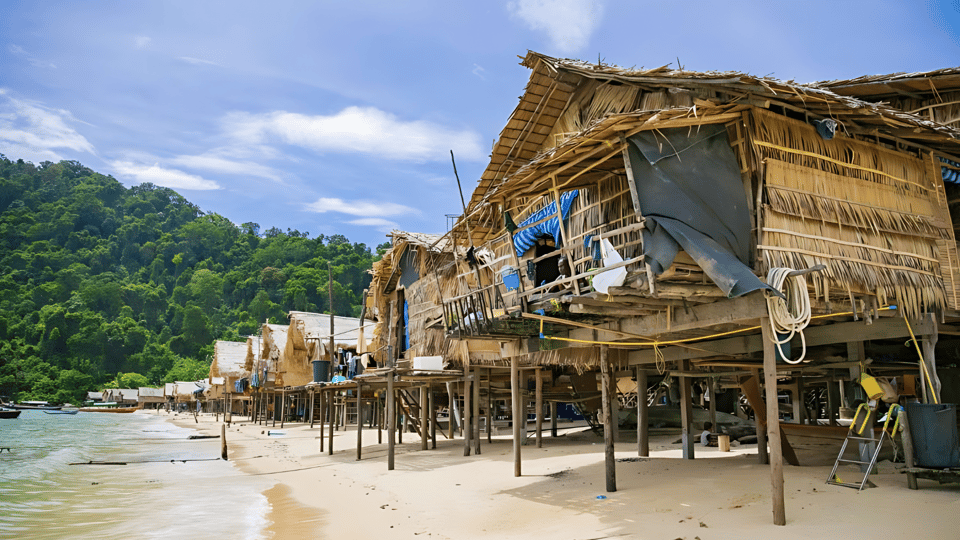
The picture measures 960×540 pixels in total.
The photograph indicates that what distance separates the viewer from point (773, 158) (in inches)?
304

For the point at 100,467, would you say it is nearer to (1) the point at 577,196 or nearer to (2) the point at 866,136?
(1) the point at 577,196

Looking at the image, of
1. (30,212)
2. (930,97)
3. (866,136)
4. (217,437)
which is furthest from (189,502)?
(30,212)

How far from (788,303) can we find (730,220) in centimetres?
112

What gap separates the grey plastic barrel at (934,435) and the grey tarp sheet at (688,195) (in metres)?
3.19

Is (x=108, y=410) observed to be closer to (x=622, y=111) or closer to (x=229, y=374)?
(x=229, y=374)

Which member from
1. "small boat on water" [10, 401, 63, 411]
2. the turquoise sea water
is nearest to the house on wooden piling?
the turquoise sea water

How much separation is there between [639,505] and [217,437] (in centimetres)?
2684

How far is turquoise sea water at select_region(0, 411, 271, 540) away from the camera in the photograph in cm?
1023

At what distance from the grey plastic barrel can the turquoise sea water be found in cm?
877

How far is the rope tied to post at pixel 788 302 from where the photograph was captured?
7055 mm

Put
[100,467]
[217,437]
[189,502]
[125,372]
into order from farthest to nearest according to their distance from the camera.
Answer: [125,372] < [217,437] < [100,467] < [189,502]

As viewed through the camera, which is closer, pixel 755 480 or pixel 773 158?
pixel 773 158

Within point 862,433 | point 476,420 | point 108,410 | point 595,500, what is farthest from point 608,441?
point 108,410

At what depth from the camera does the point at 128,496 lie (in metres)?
13.6
